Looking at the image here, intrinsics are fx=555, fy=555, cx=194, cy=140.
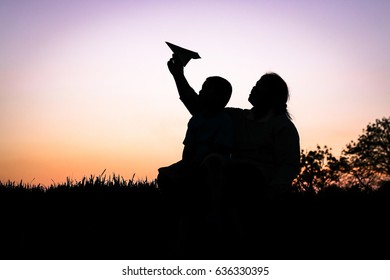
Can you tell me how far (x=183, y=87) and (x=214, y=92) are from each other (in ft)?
2.65

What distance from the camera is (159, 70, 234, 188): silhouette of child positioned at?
5.59 meters

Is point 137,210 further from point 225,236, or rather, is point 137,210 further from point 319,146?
point 319,146

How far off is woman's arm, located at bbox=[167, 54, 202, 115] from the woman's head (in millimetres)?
706

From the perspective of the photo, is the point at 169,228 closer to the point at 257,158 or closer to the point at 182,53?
the point at 257,158

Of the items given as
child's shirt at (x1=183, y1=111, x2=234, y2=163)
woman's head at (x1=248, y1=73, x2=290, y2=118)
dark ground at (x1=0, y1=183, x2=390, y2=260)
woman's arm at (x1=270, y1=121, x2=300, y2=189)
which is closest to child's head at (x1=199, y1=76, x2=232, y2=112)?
child's shirt at (x1=183, y1=111, x2=234, y2=163)

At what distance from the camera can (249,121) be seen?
234 inches

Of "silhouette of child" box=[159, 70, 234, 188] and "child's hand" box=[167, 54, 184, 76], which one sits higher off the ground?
"child's hand" box=[167, 54, 184, 76]

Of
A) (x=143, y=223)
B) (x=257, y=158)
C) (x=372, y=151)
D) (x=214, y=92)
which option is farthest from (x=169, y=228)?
(x=372, y=151)

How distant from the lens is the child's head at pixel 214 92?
5.56 metres

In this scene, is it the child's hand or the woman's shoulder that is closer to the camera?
the woman's shoulder

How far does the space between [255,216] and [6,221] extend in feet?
10.8

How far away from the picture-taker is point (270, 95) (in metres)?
5.84

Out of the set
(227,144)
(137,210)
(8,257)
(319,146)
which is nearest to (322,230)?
(227,144)

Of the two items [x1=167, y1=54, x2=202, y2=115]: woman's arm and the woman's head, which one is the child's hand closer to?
[x1=167, y1=54, x2=202, y2=115]: woman's arm
